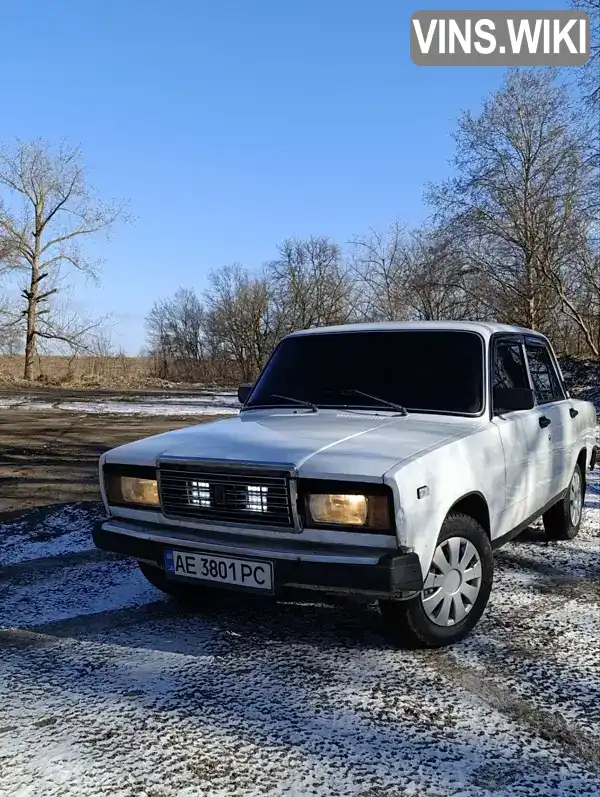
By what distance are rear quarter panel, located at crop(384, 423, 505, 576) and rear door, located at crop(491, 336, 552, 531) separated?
8.4 inches

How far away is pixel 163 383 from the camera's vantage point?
34.0 metres

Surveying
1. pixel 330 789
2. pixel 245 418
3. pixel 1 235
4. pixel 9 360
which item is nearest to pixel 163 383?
pixel 9 360

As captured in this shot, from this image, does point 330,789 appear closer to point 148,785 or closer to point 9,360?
point 148,785

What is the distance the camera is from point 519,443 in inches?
165

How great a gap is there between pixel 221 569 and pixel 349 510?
724mm

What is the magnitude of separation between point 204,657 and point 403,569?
1177 mm

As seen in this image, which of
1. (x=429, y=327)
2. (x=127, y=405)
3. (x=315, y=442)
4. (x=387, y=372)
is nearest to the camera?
(x=315, y=442)

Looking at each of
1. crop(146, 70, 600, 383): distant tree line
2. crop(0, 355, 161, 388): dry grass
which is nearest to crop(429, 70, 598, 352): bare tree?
crop(146, 70, 600, 383): distant tree line

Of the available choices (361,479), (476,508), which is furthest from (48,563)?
(476,508)

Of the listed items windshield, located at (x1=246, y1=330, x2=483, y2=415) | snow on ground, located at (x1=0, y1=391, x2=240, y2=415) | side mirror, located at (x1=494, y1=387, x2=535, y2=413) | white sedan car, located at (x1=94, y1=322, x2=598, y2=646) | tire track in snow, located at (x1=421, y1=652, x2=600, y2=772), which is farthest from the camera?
snow on ground, located at (x1=0, y1=391, x2=240, y2=415)

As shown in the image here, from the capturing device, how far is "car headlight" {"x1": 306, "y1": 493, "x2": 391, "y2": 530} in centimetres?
297

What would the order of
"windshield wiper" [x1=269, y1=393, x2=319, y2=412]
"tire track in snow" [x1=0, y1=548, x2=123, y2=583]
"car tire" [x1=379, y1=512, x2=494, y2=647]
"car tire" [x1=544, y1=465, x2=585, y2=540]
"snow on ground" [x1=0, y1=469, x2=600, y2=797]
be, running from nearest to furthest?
"snow on ground" [x1=0, y1=469, x2=600, y2=797]
"car tire" [x1=379, y1=512, x2=494, y2=647]
"windshield wiper" [x1=269, y1=393, x2=319, y2=412]
"tire track in snow" [x1=0, y1=548, x2=123, y2=583]
"car tire" [x1=544, y1=465, x2=585, y2=540]

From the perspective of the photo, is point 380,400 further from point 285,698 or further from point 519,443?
point 285,698

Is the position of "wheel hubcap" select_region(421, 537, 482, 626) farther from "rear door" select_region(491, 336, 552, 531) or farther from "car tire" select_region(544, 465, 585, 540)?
"car tire" select_region(544, 465, 585, 540)
